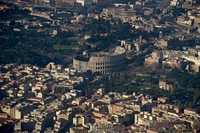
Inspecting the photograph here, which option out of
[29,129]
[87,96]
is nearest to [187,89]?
[87,96]

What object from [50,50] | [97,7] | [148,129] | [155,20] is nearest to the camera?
[148,129]

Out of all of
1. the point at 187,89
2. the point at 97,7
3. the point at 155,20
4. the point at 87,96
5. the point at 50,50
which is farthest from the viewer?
the point at 97,7

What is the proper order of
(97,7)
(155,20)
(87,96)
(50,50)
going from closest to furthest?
(87,96) < (50,50) < (155,20) < (97,7)

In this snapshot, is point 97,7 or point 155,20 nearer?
point 155,20

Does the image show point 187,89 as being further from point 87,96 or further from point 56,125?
point 56,125

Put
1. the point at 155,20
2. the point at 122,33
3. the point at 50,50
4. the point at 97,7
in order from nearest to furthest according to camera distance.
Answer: the point at 50,50 → the point at 122,33 → the point at 155,20 → the point at 97,7

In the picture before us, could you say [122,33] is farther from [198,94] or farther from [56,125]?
[56,125]

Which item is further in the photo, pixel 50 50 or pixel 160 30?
pixel 160 30

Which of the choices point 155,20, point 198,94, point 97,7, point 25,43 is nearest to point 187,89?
point 198,94

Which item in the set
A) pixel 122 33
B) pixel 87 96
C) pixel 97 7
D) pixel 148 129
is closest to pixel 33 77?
pixel 87 96
